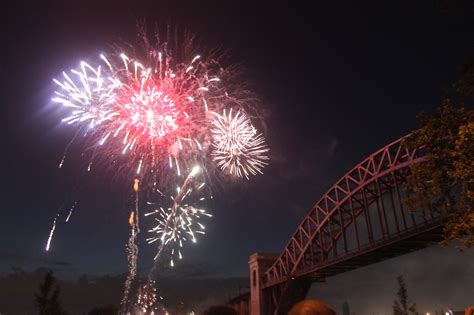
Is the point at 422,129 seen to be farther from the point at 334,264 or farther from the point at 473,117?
the point at 334,264

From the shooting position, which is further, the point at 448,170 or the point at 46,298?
the point at 46,298

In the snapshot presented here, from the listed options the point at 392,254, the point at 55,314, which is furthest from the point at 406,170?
the point at 55,314

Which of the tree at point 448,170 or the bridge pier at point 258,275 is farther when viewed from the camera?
the bridge pier at point 258,275

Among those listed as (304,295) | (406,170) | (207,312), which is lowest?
(207,312)

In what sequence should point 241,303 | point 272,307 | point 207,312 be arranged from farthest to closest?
point 241,303, point 272,307, point 207,312

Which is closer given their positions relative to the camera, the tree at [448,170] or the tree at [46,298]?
the tree at [448,170]
